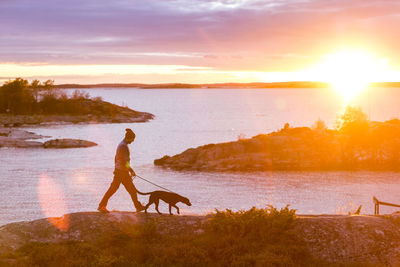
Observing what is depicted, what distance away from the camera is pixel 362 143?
3701 inches

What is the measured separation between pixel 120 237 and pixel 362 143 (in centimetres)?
8553

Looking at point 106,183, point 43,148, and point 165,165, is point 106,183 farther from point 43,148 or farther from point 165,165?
point 43,148

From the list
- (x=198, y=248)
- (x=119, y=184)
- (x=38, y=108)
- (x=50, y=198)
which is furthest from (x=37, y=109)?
(x=198, y=248)

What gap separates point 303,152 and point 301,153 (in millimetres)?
402

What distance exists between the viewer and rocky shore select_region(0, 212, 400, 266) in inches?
566

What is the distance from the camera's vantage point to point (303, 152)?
89688 mm

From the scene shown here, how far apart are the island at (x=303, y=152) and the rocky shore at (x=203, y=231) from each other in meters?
71.4

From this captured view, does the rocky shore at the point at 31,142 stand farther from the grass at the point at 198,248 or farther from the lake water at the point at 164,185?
the grass at the point at 198,248

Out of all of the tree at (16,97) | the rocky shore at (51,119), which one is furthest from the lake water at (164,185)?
the tree at (16,97)

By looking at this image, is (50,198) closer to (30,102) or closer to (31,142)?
(31,142)

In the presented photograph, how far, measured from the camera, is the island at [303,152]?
8856 cm

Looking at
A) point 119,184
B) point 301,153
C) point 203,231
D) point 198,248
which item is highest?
point 301,153

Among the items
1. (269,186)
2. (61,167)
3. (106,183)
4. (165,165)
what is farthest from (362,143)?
(61,167)

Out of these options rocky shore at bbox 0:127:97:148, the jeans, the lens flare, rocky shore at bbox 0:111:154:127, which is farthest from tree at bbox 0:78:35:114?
the jeans
